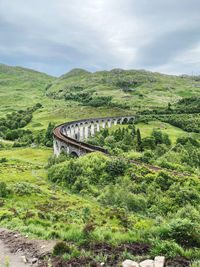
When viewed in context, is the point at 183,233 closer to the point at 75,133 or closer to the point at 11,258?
the point at 11,258

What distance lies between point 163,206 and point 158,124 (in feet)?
338

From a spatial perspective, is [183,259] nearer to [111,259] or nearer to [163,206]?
[111,259]

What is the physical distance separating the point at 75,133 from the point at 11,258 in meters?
99.4

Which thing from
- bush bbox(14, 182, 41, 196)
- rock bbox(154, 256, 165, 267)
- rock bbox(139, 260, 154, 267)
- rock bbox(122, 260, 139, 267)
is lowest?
bush bbox(14, 182, 41, 196)

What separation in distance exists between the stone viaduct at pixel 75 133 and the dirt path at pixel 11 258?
3569 cm

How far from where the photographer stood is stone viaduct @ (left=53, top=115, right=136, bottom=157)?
5275 centimetres

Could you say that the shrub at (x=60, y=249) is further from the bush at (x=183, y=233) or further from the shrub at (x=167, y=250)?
the bush at (x=183, y=233)

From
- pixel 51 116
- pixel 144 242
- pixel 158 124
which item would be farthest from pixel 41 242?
pixel 51 116

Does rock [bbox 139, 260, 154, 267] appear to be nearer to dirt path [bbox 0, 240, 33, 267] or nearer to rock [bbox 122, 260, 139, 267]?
rock [bbox 122, 260, 139, 267]

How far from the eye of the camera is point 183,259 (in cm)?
794

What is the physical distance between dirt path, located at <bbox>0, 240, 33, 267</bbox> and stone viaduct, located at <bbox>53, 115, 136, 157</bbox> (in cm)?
3569

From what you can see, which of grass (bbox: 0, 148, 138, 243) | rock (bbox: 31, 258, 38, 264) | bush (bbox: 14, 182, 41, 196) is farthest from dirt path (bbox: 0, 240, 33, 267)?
bush (bbox: 14, 182, 41, 196)

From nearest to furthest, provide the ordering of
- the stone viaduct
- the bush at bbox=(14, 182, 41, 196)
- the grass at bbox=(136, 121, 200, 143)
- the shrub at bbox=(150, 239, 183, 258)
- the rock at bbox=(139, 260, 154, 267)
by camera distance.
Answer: the rock at bbox=(139, 260, 154, 267) < the shrub at bbox=(150, 239, 183, 258) < the bush at bbox=(14, 182, 41, 196) < the stone viaduct < the grass at bbox=(136, 121, 200, 143)

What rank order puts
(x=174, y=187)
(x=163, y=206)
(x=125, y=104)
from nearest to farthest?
1. (x=163, y=206)
2. (x=174, y=187)
3. (x=125, y=104)
